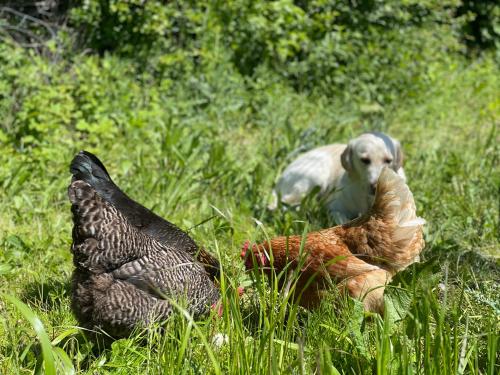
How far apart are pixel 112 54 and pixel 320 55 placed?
279 cm

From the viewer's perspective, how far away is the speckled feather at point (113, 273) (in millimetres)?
3549

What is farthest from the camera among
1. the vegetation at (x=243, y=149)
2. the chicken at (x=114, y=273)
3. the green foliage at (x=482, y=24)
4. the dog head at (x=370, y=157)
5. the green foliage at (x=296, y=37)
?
the green foliage at (x=482, y=24)

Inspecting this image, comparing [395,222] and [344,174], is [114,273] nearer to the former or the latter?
[395,222]

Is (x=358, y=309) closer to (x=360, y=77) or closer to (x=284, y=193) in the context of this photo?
(x=284, y=193)

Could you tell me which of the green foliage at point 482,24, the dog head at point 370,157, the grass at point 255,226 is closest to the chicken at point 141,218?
the grass at point 255,226

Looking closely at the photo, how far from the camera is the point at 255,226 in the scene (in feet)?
19.0

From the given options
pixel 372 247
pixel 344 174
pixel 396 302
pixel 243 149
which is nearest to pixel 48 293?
pixel 372 247

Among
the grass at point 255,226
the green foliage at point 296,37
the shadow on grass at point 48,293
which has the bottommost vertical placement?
the shadow on grass at point 48,293

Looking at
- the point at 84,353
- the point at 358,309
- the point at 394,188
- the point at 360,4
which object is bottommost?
the point at 84,353

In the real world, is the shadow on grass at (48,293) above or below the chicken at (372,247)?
below

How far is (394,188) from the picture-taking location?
13.8 feet

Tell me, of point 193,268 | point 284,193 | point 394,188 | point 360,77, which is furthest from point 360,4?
point 193,268

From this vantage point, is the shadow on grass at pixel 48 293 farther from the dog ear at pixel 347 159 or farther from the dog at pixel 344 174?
the dog ear at pixel 347 159

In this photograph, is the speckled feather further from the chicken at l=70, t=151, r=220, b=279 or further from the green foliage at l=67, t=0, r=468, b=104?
the green foliage at l=67, t=0, r=468, b=104
